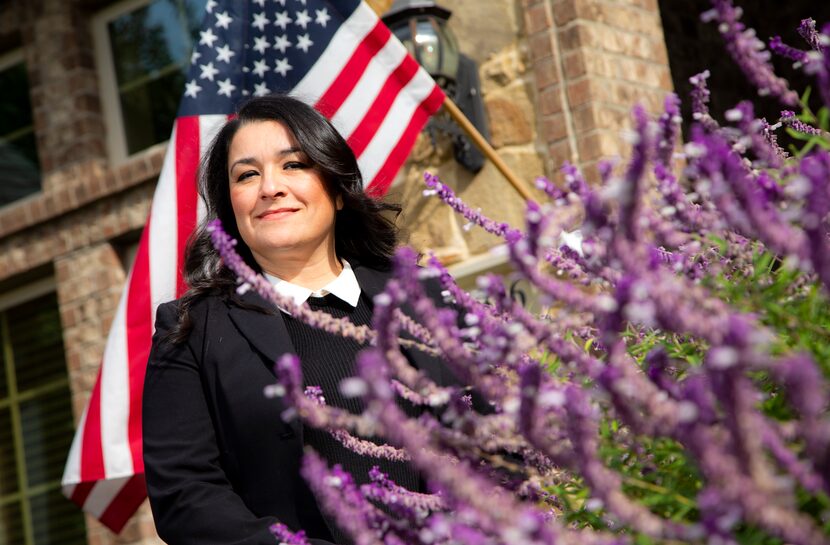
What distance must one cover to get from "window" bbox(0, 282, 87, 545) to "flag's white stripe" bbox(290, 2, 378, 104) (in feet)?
9.14

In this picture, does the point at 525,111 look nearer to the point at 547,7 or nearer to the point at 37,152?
the point at 547,7

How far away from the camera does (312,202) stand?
94.2 inches

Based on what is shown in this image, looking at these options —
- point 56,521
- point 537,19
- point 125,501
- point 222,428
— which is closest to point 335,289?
point 222,428

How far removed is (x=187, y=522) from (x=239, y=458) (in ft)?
0.71

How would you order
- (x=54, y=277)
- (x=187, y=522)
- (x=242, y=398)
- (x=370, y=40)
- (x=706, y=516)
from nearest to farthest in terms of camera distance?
(x=706, y=516) → (x=187, y=522) → (x=242, y=398) → (x=370, y=40) → (x=54, y=277)

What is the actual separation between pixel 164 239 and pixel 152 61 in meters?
2.50

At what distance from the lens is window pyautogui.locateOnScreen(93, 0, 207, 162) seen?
583cm

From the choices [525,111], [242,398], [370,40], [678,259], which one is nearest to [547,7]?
[525,111]

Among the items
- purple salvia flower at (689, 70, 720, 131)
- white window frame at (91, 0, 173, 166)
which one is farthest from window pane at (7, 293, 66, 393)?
purple salvia flower at (689, 70, 720, 131)

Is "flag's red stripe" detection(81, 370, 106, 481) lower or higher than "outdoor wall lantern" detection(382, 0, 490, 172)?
lower

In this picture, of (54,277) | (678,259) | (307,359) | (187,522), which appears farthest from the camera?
(54,277)

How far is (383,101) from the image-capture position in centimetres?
379

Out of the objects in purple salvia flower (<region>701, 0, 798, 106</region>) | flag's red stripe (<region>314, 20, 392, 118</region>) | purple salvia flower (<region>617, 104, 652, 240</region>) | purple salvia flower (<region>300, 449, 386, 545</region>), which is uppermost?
flag's red stripe (<region>314, 20, 392, 118</region>)

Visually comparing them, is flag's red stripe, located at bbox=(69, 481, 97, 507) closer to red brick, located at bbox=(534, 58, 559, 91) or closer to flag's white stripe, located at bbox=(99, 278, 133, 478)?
flag's white stripe, located at bbox=(99, 278, 133, 478)
